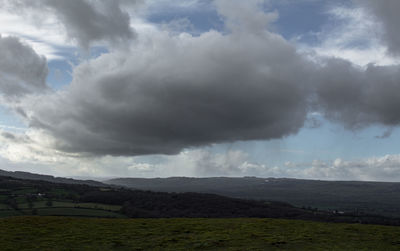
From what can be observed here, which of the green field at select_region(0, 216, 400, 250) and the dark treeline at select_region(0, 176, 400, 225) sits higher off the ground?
the green field at select_region(0, 216, 400, 250)

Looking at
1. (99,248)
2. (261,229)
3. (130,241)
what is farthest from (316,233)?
(99,248)

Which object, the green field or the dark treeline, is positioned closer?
the green field

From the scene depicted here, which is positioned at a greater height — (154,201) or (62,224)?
(62,224)

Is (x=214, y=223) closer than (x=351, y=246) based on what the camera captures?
Answer: No

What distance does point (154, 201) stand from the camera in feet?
565

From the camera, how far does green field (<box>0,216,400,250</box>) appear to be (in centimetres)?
2342

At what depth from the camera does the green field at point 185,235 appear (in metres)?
23.4

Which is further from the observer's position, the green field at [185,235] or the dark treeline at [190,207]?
the dark treeline at [190,207]

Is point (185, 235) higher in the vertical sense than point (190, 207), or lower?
higher

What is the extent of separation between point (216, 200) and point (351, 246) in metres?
156

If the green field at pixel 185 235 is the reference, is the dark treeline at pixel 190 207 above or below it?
below

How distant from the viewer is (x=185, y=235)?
27.0 m

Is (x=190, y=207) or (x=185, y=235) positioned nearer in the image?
(x=185, y=235)

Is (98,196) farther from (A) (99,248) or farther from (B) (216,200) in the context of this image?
(A) (99,248)
